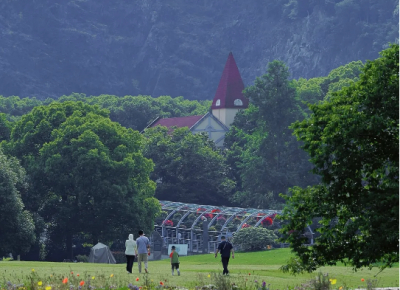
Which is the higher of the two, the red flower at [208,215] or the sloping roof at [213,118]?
the sloping roof at [213,118]

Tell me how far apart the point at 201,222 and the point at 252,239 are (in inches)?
522

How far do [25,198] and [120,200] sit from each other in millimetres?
6630

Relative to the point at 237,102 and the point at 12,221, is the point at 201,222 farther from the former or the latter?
the point at 237,102

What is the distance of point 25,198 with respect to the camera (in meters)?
63.2

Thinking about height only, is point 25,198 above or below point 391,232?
above

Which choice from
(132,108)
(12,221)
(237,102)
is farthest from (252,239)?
(132,108)

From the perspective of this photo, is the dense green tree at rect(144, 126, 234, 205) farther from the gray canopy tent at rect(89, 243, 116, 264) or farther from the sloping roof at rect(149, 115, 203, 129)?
the sloping roof at rect(149, 115, 203, 129)

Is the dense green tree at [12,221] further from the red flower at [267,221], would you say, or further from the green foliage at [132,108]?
the green foliage at [132,108]

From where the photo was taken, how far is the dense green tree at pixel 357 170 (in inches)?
872

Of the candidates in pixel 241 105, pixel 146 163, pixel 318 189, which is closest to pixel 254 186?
pixel 146 163

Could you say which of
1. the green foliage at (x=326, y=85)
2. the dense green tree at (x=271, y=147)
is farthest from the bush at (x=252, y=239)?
the green foliage at (x=326, y=85)

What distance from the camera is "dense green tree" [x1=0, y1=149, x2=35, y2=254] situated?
184 feet

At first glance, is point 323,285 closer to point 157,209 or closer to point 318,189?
point 318,189

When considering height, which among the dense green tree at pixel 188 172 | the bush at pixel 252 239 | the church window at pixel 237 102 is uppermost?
the church window at pixel 237 102
